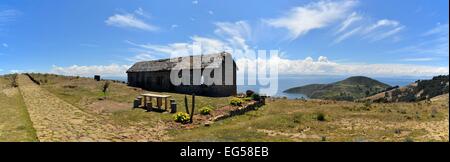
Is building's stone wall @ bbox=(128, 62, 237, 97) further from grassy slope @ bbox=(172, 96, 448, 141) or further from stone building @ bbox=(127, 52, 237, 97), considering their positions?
grassy slope @ bbox=(172, 96, 448, 141)

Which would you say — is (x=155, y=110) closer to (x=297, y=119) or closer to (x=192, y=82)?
(x=297, y=119)

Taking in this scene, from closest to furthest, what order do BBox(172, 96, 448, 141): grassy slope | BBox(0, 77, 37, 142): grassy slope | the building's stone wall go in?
BBox(0, 77, 37, 142): grassy slope, BBox(172, 96, 448, 141): grassy slope, the building's stone wall

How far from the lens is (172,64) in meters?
37.6

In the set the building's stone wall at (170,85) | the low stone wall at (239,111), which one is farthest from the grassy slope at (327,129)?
the building's stone wall at (170,85)

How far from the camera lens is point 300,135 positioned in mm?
13000

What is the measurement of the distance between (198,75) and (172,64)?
5826mm

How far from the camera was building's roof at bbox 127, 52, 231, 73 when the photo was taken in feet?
111

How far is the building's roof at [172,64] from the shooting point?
3369 cm

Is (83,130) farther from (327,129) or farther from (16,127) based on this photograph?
(327,129)

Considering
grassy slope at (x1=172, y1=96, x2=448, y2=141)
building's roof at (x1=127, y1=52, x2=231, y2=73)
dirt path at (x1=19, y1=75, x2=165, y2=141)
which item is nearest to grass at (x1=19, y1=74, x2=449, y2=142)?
grassy slope at (x1=172, y1=96, x2=448, y2=141)

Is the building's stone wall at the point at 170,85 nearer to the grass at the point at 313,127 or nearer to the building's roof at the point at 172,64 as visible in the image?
the building's roof at the point at 172,64
